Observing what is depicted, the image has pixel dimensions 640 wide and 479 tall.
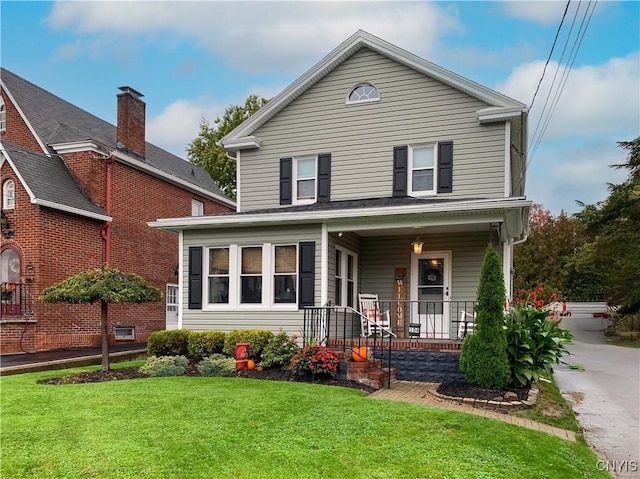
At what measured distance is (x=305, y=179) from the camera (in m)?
12.8

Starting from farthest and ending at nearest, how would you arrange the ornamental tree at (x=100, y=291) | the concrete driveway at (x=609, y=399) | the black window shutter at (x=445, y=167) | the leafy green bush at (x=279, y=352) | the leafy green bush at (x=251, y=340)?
the black window shutter at (x=445, y=167)
the leafy green bush at (x=251, y=340)
the leafy green bush at (x=279, y=352)
the ornamental tree at (x=100, y=291)
the concrete driveway at (x=609, y=399)

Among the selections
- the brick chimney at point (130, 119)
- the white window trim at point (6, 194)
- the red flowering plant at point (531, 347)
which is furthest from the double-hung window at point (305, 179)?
the brick chimney at point (130, 119)

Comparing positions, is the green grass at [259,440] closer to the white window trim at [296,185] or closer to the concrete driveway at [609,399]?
the concrete driveway at [609,399]

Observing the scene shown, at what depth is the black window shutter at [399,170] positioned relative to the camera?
38.9 feet

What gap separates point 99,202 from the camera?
15273 mm

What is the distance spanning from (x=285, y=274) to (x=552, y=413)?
583 cm

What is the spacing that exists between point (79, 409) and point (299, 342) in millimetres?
5238

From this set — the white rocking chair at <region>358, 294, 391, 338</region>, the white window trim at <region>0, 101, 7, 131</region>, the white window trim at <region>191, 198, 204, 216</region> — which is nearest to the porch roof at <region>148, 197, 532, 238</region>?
the white rocking chair at <region>358, 294, 391, 338</region>

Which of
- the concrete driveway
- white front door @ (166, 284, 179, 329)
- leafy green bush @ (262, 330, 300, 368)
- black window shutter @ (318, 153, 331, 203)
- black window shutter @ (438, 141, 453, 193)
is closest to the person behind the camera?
the concrete driveway

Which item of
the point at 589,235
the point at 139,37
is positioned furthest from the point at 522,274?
the point at 139,37

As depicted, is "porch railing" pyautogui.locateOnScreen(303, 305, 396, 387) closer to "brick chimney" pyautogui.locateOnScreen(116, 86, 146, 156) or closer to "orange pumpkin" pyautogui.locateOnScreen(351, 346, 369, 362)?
"orange pumpkin" pyautogui.locateOnScreen(351, 346, 369, 362)

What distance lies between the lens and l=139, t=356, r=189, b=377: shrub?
912 cm

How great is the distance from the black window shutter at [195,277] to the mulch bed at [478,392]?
5856mm

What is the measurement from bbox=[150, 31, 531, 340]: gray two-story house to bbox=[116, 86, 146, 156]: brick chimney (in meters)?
6.27
